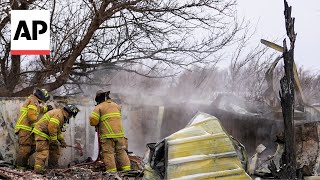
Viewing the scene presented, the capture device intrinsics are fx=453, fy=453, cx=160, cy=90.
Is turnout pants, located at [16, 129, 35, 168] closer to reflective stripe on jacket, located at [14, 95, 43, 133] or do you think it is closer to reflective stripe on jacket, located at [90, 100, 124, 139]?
reflective stripe on jacket, located at [14, 95, 43, 133]

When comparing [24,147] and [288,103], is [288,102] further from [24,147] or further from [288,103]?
[24,147]

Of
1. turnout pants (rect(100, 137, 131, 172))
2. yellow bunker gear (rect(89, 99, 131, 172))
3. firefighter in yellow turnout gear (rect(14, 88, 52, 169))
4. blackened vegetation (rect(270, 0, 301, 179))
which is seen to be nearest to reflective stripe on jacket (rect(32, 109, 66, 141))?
firefighter in yellow turnout gear (rect(14, 88, 52, 169))

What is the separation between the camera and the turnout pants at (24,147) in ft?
27.8

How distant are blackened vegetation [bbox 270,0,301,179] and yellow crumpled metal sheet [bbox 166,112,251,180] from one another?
1.06 meters

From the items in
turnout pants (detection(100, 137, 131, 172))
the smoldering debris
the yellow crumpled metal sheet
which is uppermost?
the yellow crumpled metal sheet

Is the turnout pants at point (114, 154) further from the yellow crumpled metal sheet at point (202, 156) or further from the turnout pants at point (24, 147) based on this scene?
the yellow crumpled metal sheet at point (202, 156)

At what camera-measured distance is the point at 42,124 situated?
816 cm

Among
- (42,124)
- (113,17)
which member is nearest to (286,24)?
(42,124)

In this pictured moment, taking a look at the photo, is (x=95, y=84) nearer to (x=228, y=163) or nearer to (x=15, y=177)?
(x=15, y=177)

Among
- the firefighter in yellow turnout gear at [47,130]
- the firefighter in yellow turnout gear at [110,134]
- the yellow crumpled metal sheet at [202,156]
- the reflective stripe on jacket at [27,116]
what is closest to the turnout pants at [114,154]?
the firefighter in yellow turnout gear at [110,134]

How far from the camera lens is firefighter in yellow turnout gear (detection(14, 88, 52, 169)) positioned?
8.39m

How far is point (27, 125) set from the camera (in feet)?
27.8

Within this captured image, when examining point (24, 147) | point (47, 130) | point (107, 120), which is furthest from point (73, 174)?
point (24, 147)

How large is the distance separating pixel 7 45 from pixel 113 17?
9.91 ft
